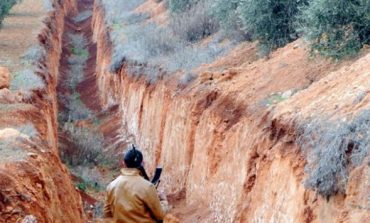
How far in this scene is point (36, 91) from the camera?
16344mm

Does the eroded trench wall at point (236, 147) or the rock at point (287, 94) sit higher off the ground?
the rock at point (287, 94)

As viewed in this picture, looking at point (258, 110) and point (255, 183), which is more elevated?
point (258, 110)

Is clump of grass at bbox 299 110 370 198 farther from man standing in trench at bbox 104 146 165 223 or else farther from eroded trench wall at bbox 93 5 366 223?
man standing in trench at bbox 104 146 165 223

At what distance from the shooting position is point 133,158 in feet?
21.2

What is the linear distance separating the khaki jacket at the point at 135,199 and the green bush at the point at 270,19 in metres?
8.29

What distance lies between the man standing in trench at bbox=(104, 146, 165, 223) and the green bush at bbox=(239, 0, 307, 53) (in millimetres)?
8274

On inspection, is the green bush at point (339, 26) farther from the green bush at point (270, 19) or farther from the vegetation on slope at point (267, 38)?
the green bush at point (270, 19)

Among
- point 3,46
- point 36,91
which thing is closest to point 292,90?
point 36,91

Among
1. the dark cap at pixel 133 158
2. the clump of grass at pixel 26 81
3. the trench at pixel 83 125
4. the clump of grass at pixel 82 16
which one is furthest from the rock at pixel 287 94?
the clump of grass at pixel 82 16

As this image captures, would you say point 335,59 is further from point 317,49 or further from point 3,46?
point 3,46

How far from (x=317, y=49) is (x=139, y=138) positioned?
8.31 meters

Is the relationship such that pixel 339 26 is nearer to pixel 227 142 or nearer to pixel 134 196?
pixel 227 142

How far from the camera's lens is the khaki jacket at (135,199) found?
6430 mm

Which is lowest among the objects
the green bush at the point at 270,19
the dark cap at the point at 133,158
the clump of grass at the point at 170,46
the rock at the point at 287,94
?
the clump of grass at the point at 170,46
